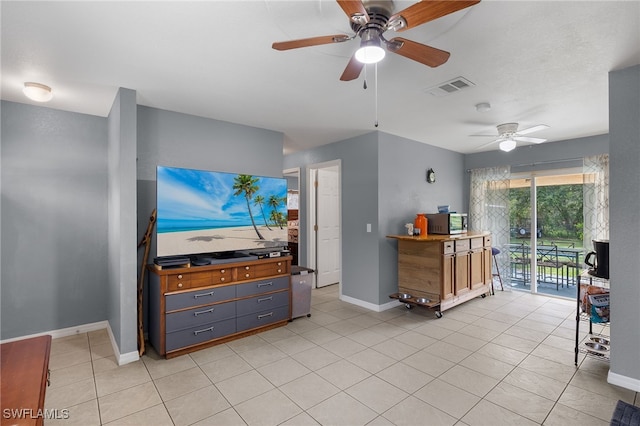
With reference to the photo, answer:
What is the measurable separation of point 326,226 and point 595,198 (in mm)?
4158

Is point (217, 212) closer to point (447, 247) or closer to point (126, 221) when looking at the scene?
point (126, 221)

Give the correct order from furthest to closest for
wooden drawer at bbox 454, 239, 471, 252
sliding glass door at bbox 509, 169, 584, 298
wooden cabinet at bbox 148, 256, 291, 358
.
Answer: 1. sliding glass door at bbox 509, 169, 584, 298
2. wooden drawer at bbox 454, 239, 471, 252
3. wooden cabinet at bbox 148, 256, 291, 358

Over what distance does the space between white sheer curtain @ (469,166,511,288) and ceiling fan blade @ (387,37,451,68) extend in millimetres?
4556

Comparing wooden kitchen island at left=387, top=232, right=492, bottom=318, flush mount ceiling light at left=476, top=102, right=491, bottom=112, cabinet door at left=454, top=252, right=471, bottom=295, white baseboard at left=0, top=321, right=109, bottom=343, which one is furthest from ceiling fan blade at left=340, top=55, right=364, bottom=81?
white baseboard at left=0, top=321, right=109, bottom=343

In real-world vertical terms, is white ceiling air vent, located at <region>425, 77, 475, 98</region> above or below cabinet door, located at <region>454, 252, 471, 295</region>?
above

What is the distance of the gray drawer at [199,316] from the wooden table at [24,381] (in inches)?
52.4

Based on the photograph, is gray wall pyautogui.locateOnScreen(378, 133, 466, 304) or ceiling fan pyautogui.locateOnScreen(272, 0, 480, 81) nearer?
ceiling fan pyautogui.locateOnScreen(272, 0, 480, 81)

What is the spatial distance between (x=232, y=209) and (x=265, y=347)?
1547 mm

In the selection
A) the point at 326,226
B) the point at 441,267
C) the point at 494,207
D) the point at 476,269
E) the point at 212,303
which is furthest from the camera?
the point at 326,226

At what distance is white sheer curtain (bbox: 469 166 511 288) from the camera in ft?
17.9

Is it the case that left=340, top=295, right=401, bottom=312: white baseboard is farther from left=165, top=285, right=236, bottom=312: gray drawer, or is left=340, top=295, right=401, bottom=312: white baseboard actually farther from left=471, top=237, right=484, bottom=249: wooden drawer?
left=165, top=285, right=236, bottom=312: gray drawer

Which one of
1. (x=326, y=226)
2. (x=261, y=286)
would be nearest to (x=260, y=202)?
(x=261, y=286)

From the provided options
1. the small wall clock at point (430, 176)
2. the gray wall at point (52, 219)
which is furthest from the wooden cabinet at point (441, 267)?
the gray wall at point (52, 219)

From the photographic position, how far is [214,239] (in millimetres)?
3373
